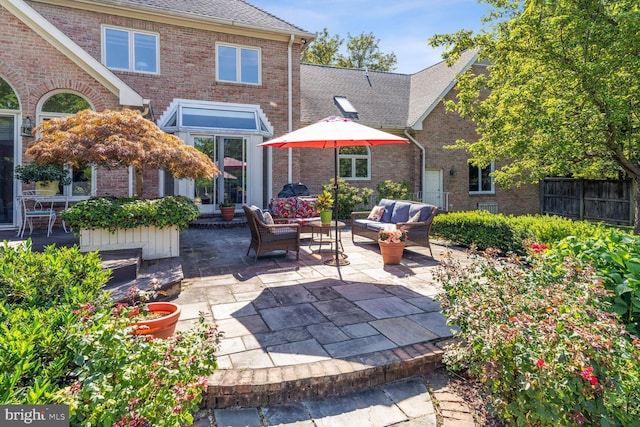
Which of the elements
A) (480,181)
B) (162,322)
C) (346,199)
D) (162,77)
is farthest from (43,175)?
(480,181)

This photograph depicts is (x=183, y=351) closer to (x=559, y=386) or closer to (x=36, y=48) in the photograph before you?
(x=559, y=386)

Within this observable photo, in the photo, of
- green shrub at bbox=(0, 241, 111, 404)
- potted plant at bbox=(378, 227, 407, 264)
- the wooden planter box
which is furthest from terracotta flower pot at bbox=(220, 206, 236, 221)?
green shrub at bbox=(0, 241, 111, 404)

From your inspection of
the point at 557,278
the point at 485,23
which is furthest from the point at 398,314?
the point at 485,23

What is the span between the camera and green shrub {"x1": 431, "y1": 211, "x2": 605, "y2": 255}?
6763 millimetres

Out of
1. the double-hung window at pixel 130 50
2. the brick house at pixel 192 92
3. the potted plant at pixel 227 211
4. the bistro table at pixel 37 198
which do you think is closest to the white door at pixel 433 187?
the brick house at pixel 192 92

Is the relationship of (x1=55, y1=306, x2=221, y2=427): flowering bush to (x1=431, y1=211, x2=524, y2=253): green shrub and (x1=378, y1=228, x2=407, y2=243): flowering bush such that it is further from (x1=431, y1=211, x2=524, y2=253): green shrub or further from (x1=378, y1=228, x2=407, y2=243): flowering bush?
(x1=431, y1=211, x2=524, y2=253): green shrub

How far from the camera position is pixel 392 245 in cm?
657

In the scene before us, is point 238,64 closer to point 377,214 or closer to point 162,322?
point 377,214

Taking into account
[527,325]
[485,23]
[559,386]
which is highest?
[485,23]

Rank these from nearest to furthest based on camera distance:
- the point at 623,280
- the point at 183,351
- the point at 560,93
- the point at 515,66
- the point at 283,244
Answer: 1. the point at 183,351
2. the point at 623,280
3. the point at 283,244
4. the point at 560,93
5. the point at 515,66

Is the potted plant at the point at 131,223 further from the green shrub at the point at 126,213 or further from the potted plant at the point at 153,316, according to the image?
the potted plant at the point at 153,316

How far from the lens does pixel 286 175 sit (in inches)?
527

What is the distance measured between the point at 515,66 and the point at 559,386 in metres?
8.11

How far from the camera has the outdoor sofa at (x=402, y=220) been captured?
23.8ft
